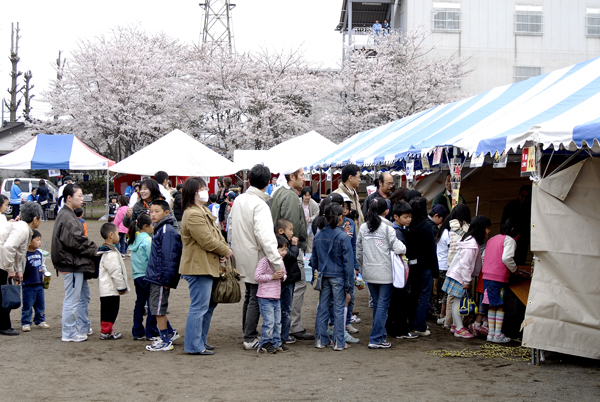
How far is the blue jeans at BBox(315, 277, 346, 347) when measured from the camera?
19.1 ft

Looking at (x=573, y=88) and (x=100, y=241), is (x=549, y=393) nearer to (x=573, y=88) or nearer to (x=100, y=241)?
(x=573, y=88)

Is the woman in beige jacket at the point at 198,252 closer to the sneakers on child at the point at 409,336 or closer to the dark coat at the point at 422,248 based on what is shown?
the dark coat at the point at 422,248

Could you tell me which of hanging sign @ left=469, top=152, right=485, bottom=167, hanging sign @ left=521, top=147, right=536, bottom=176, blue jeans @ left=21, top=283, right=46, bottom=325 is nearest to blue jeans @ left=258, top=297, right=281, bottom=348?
hanging sign @ left=469, top=152, right=485, bottom=167

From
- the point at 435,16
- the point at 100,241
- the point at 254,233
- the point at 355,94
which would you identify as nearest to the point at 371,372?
the point at 254,233

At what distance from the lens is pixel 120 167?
16.5m

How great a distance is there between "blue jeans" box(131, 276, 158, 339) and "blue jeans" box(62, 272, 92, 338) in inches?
23.2

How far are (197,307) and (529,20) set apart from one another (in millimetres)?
29808

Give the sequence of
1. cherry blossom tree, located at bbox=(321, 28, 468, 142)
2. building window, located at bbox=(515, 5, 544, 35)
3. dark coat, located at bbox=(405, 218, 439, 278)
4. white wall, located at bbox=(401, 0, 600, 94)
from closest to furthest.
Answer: dark coat, located at bbox=(405, 218, 439, 278)
cherry blossom tree, located at bbox=(321, 28, 468, 142)
building window, located at bbox=(515, 5, 544, 35)
white wall, located at bbox=(401, 0, 600, 94)

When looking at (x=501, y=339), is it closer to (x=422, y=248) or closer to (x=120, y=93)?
(x=422, y=248)

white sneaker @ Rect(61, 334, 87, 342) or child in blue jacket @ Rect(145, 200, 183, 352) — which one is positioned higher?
child in blue jacket @ Rect(145, 200, 183, 352)

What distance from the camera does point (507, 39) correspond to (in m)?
30.2

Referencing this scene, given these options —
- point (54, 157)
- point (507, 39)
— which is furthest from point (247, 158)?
point (507, 39)

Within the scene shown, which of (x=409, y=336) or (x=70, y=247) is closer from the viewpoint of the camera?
(x=70, y=247)

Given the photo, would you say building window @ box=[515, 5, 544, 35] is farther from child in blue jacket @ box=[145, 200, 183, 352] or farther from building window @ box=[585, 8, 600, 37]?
child in blue jacket @ box=[145, 200, 183, 352]
